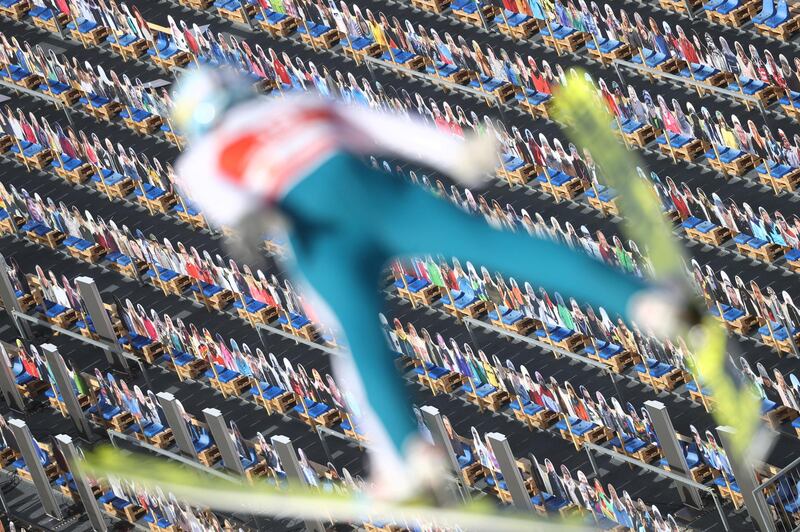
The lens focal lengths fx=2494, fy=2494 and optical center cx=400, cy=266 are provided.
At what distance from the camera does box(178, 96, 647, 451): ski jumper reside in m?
13.7

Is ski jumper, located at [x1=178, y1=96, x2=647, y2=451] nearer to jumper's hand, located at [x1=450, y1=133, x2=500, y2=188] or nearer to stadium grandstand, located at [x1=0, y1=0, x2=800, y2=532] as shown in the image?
jumper's hand, located at [x1=450, y1=133, x2=500, y2=188]

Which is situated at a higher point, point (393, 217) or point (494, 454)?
point (494, 454)

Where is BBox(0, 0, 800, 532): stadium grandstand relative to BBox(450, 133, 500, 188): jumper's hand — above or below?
above

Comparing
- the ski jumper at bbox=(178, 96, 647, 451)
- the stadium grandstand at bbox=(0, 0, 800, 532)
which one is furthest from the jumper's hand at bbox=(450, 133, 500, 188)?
the stadium grandstand at bbox=(0, 0, 800, 532)

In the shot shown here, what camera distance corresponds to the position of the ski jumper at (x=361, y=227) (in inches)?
538

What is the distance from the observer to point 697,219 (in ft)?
169

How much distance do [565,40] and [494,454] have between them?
594 inches

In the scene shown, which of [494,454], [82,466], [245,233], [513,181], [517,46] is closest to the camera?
[245,233]

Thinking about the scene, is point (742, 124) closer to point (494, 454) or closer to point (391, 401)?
point (494, 454)

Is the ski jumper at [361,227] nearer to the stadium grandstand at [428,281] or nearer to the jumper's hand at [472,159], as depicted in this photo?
the jumper's hand at [472,159]

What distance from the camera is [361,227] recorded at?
13750 mm

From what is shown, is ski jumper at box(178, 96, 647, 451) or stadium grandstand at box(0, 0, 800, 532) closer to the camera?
ski jumper at box(178, 96, 647, 451)

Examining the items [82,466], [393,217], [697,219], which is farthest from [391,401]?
[697,219]

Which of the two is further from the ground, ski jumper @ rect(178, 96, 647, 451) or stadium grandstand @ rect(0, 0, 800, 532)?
stadium grandstand @ rect(0, 0, 800, 532)
